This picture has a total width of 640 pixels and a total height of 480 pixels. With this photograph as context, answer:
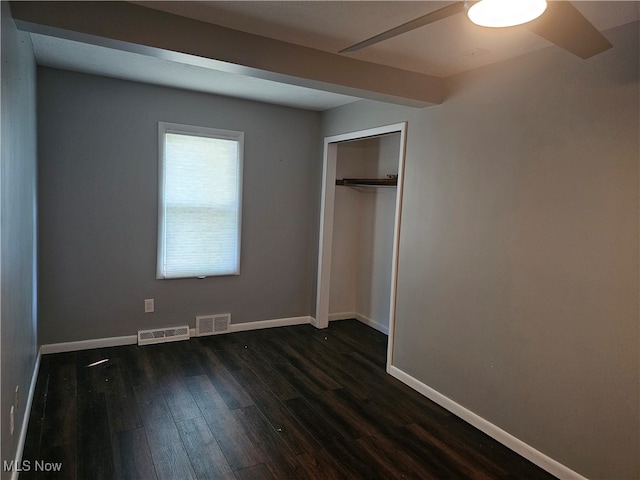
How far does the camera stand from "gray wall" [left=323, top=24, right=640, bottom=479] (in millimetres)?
2109

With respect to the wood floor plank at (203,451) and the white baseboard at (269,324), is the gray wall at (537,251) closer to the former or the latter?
the wood floor plank at (203,451)

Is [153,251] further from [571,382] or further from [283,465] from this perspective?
[571,382]

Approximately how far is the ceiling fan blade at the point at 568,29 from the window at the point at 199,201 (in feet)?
10.6

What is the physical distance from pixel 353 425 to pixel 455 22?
8.15ft

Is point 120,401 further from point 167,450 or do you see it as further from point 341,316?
point 341,316

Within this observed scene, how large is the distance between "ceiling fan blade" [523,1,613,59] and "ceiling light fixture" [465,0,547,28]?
5 cm

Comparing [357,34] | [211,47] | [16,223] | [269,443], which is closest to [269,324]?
[269,443]

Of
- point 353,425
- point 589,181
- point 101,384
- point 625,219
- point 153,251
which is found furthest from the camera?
point 153,251

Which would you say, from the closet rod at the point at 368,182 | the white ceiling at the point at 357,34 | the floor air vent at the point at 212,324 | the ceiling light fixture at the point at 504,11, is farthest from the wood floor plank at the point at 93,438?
the closet rod at the point at 368,182

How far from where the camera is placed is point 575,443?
2303 mm

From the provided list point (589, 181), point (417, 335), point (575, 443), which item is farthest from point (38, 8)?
point (575, 443)

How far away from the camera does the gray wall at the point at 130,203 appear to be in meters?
3.62

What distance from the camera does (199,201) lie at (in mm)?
4223
